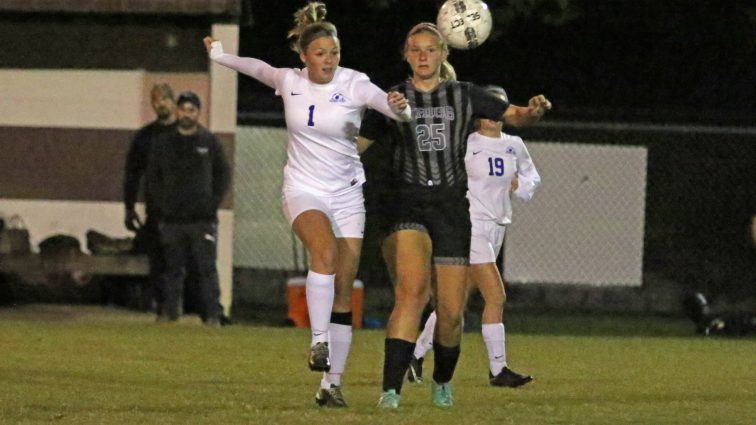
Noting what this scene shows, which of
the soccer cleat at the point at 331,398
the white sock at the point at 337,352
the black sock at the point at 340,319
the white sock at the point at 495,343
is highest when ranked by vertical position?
the black sock at the point at 340,319

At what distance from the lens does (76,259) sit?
1722cm

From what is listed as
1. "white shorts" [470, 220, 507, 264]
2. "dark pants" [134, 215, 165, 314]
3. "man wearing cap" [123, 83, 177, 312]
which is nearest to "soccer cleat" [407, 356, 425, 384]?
"white shorts" [470, 220, 507, 264]

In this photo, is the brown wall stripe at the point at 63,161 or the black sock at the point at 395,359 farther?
the brown wall stripe at the point at 63,161

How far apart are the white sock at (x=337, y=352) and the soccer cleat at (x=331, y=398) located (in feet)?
0.08

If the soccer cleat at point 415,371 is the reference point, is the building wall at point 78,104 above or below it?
above

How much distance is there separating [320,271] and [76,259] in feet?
27.7

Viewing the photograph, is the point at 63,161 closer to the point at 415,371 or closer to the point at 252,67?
the point at 415,371

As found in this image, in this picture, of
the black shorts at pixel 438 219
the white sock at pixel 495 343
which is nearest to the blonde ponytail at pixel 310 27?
the black shorts at pixel 438 219

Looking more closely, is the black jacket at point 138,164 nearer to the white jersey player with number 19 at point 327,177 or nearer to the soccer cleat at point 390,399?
the white jersey player with number 19 at point 327,177

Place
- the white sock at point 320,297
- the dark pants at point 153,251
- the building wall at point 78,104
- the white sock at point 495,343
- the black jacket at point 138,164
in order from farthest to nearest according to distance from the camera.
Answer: the building wall at point 78,104 < the black jacket at point 138,164 < the dark pants at point 153,251 < the white sock at point 495,343 < the white sock at point 320,297

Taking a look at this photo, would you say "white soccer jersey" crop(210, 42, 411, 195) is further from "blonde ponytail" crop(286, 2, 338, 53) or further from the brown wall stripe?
the brown wall stripe

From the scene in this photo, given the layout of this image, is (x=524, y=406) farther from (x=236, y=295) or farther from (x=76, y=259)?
(x=236, y=295)

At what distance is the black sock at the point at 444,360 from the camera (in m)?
9.24

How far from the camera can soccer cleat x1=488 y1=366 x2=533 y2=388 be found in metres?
11.1
